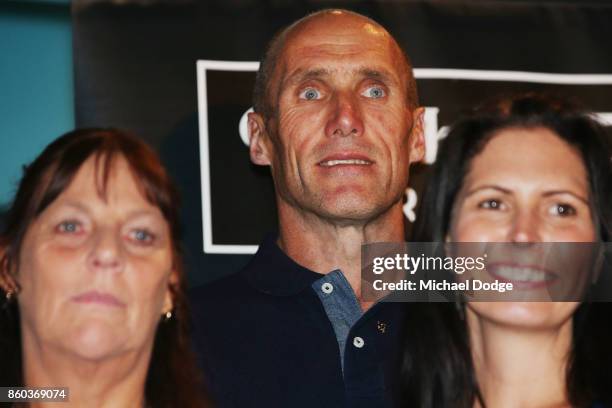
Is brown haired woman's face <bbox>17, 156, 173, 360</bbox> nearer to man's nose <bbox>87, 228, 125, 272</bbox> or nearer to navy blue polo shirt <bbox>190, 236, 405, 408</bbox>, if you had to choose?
man's nose <bbox>87, 228, 125, 272</bbox>

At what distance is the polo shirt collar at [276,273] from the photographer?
129 inches

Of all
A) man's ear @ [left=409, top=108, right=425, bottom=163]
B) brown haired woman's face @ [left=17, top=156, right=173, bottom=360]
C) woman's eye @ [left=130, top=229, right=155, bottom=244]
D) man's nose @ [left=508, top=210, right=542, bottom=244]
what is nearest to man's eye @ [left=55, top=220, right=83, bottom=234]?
brown haired woman's face @ [left=17, top=156, right=173, bottom=360]

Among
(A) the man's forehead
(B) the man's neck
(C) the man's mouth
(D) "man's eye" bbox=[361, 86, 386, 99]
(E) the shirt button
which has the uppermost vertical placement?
(A) the man's forehead

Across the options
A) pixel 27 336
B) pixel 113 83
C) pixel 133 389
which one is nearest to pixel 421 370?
pixel 133 389

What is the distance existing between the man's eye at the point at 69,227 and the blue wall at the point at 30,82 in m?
1.12

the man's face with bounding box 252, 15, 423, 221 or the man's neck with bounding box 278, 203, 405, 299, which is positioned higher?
the man's face with bounding box 252, 15, 423, 221

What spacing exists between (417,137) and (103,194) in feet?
4.02

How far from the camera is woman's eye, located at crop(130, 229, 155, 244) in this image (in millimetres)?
2611

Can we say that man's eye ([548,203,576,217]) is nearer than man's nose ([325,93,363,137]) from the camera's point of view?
Yes

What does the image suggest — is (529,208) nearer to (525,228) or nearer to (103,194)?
(525,228)

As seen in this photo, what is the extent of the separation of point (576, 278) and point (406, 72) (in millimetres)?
1096

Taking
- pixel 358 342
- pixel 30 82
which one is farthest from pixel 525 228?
pixel 30 82

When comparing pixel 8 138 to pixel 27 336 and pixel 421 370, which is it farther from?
pixel 421 370

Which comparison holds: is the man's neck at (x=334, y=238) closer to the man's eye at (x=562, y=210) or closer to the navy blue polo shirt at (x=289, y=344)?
the navy blue polo shirt at (x=289, y=344)
